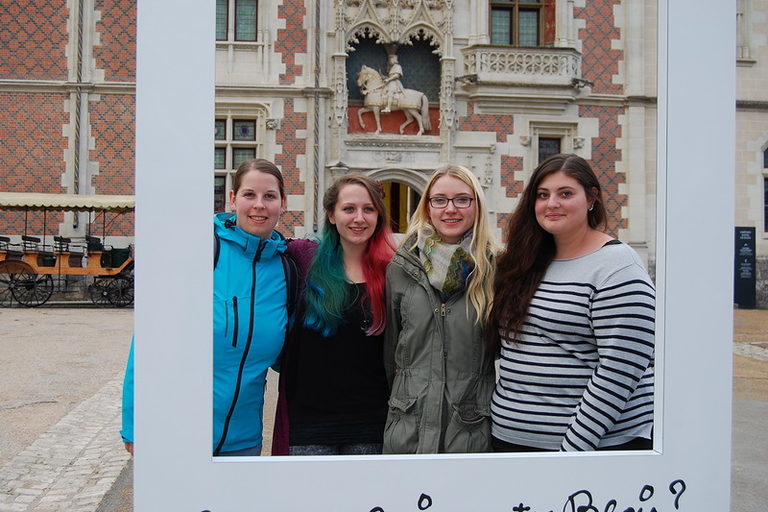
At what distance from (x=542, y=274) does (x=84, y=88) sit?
11834 millimetres

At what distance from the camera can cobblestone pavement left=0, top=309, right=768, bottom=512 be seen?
295 cm

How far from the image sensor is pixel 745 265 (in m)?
10.8

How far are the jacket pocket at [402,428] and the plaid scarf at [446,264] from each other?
235mm

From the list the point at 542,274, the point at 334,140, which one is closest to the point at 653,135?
the point at 542,274

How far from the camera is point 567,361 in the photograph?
4.40ft

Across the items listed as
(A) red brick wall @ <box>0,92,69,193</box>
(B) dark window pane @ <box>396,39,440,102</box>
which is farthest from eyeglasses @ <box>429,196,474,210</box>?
(A) red brick wall @ <box>0,92,69,193</box>

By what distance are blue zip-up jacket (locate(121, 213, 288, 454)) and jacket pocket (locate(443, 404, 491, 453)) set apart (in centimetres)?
41

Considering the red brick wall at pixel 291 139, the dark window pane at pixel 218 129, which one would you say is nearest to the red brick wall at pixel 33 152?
the red brick wall at pixel 291 139

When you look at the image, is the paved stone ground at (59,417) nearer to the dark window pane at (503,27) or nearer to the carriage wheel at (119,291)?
the carriage wheel at (119,291)

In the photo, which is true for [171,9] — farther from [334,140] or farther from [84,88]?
[84,88]

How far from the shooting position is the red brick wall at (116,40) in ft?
34.3

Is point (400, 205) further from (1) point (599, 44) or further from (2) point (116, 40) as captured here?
(2) point (116, 40)

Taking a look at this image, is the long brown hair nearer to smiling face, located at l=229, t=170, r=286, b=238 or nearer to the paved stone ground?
smiling face, located at l=229, t=170, r=286, b=238

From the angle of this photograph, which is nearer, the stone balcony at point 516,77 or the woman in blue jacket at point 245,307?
the woman in blue jacket at point 245,307
